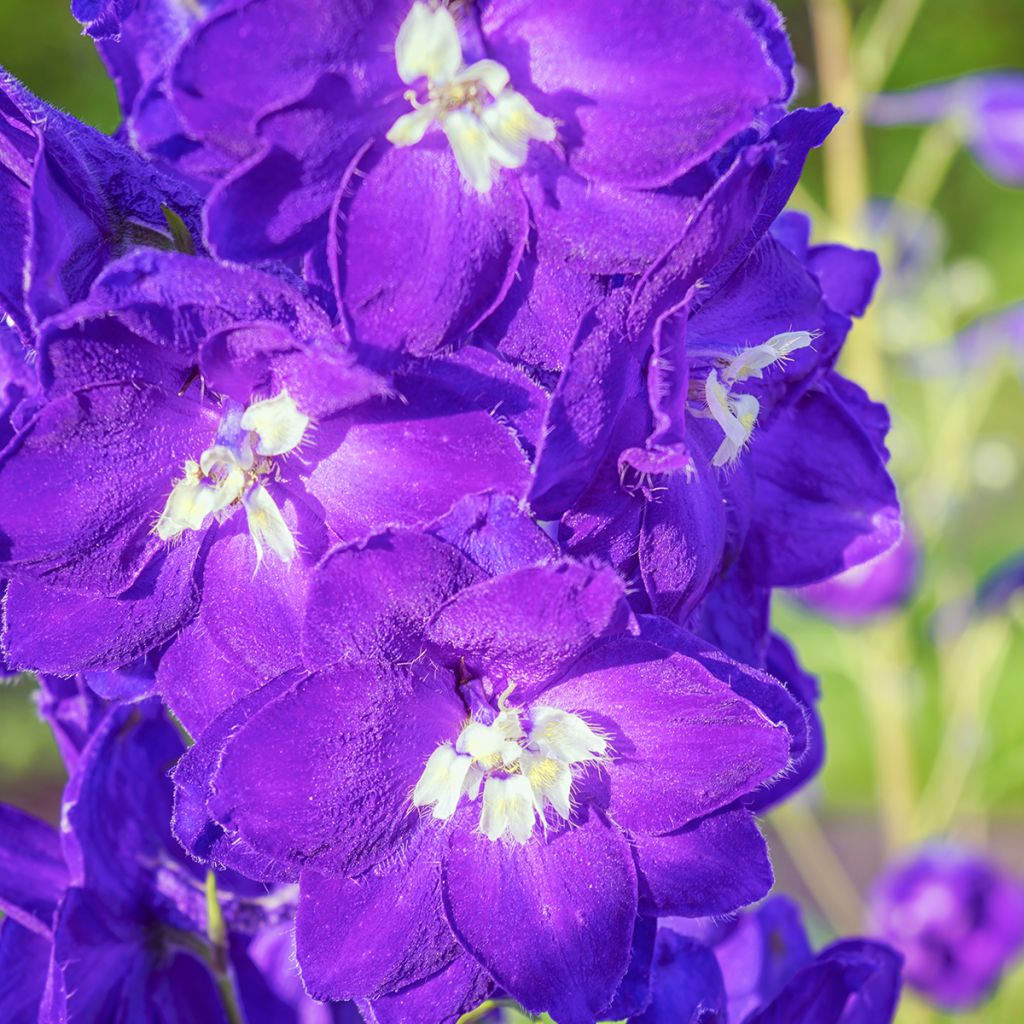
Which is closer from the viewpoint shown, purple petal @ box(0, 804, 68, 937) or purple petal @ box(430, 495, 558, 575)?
purple petal @ box(430, 495, 558, 575)

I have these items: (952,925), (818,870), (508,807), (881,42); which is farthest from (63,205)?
(818,870)

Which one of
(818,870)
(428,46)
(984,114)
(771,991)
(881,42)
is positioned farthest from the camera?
(818,870)

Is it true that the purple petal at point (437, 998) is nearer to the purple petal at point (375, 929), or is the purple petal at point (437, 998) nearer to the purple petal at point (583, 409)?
the purple petal at point (375, 929)

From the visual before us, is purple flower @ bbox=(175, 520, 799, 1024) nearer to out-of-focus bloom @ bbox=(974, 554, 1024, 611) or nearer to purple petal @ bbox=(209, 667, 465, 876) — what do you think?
purple petal @ bbox=(209, 667, 465, 876)

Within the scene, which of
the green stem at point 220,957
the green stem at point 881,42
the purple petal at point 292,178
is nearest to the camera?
the purple petal at point 292,178

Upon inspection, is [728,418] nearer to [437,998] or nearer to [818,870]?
[437,998]

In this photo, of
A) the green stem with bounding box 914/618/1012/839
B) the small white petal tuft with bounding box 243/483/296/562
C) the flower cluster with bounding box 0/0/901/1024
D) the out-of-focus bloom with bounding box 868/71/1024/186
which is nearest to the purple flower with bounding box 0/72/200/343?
the flower cluster with bounding box 0/0/901/1024

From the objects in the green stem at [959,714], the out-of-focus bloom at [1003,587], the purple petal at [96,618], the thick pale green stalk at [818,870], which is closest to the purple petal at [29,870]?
the purple petal at [96,618]

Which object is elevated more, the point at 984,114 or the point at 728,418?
the point at 728,418
